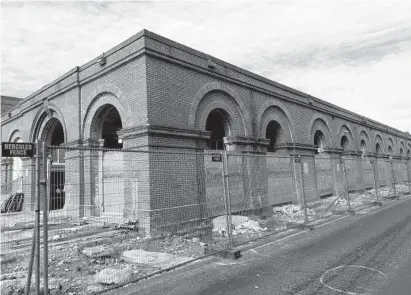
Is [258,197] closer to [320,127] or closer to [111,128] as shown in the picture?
[111,128]

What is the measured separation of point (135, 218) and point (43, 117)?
33.0ft

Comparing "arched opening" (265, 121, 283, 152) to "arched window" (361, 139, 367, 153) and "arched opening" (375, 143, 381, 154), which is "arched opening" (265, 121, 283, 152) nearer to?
"arched window" (361, 139, 367, 153)

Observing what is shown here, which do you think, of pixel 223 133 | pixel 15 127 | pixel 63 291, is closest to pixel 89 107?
pixel 223 133

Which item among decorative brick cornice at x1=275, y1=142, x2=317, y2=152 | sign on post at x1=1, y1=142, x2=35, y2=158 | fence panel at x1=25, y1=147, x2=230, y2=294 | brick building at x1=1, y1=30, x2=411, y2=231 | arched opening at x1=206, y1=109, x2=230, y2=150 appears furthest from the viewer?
decorative brick cornice at x1=275, y1=142, x2=317, y2=152

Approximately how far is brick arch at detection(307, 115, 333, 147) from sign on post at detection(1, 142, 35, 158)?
16200 millimetres

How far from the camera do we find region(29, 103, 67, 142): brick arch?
13944mm

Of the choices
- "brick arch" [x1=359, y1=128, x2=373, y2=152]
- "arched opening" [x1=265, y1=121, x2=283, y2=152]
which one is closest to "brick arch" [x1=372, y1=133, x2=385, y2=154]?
"brick arch" [x1=359, y1=128, x2=373, y2=152]

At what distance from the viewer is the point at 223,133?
14047mm

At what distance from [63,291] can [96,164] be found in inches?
282

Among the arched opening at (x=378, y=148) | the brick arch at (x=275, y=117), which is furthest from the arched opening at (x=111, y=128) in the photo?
the arched opening at (x=378, y=148)

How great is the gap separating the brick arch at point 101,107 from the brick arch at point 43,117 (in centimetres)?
222

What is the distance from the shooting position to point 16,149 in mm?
4273

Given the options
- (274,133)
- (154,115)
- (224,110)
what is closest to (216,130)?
(224,110)

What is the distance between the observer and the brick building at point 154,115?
9.24 metres
